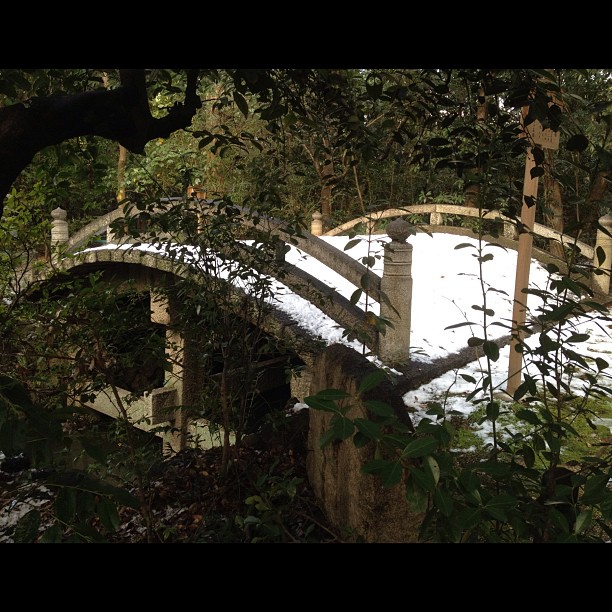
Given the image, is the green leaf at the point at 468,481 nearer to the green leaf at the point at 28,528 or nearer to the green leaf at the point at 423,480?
the green leaf at the point at 423,480

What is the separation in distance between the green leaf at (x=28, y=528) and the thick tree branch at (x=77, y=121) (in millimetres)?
1149

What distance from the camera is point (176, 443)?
854 cm

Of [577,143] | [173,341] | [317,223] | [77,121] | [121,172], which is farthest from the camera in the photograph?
[121,172]

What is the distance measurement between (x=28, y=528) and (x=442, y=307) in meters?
7.02

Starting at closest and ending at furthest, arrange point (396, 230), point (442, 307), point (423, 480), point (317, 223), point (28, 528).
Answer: point (28, 528)
point (423, 480)
point (396, 230)
point (442, 307)
point (317, 223)

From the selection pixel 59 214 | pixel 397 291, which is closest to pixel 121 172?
pixel 59 214

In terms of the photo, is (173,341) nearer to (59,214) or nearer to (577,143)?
(59,214)

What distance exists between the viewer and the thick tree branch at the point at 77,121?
5.84 ft

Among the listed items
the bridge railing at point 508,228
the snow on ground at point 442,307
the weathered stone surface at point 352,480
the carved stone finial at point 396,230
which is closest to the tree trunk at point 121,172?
the bridge railing at point 508,228

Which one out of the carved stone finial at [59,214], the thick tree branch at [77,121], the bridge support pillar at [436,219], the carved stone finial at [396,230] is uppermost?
the bridge support pillar at [436,219]

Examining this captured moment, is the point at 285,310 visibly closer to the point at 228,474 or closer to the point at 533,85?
the point at 228,474

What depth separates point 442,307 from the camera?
24.6ft

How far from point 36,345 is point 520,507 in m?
3.77

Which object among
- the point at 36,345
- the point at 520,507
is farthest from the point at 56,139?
the point at 36,345
